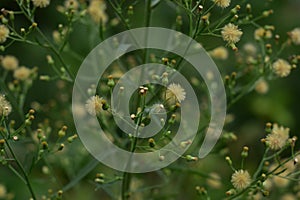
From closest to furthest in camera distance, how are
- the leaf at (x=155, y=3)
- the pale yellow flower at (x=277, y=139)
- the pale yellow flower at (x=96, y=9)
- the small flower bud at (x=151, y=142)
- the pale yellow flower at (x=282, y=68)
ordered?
the small flower bud at (x=151, y=142) < the pale yellow flower at (x=277, y=139) < the leaf at (x=155, y=3) < the pale yellow flower at (x=282, y=68) < the pale yellow flower at (x=96, y=9)

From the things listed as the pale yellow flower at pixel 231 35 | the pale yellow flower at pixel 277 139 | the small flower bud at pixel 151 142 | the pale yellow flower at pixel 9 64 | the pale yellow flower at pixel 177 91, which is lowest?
the small flower bud at pixel 151 142

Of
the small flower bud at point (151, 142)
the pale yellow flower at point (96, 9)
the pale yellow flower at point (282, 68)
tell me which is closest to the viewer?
the small flower bud at point (151, 142)

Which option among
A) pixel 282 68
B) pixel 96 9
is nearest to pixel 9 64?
pixel 96 9

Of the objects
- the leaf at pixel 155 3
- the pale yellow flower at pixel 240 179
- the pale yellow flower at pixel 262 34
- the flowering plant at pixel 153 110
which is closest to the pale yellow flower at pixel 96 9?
the flowering plant at pixel 153 110

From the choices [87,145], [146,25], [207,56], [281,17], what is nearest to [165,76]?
[146,25]

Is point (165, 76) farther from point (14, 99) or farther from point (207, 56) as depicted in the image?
point (14, 99)

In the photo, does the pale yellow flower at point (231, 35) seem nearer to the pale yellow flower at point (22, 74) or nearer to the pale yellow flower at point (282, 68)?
the pale yellow flower at point (282, 68)

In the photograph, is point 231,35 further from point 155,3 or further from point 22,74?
point 22,74

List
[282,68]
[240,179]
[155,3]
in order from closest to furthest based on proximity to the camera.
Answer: [240,179] < [155,3] < [282,68]
